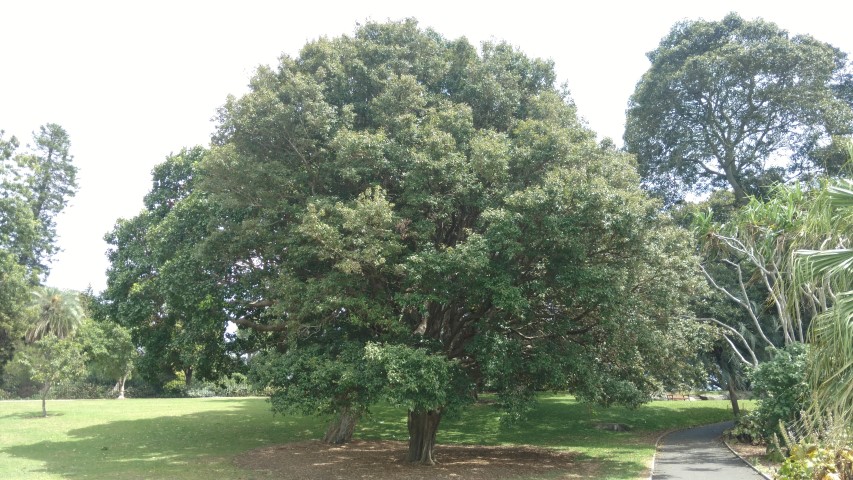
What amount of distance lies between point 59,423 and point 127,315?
33.6 feet

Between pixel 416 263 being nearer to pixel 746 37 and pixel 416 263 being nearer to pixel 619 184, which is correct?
pixel 619 184

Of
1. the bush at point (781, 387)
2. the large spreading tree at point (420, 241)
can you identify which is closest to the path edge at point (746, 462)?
the bush at point (781, 387)

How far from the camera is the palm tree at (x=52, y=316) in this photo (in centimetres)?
4516

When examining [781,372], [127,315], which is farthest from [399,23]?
[781,372]

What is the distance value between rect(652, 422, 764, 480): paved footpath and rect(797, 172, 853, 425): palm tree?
803 centimetres

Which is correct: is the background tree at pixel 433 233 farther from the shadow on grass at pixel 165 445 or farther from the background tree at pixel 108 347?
the background tree at pixel 108 347

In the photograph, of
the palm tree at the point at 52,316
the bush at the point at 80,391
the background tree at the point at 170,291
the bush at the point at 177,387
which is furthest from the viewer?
the palm tree at the point at 52,316

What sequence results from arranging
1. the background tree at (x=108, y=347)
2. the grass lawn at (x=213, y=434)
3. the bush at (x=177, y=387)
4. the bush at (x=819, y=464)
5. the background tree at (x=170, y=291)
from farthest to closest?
the bush at (x=177, y=387)
the background tree at (x=108, y=347)
the background tree at (x=170, y=291)
the grass lawn at (x=213, y=434)
the bush at (x=819, y=464)

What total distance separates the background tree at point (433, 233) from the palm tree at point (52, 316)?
3639 cm

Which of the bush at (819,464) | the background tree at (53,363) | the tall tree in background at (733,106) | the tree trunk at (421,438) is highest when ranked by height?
the tall tree in background at (733,106)

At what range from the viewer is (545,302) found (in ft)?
48.6

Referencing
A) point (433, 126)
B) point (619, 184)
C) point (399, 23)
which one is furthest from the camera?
point (399, 23)

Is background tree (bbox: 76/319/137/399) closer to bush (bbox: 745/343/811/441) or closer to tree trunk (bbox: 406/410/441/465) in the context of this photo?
tree trunk (bbox: 406/410/441/465)

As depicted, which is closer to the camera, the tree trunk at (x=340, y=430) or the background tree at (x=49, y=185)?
the tree trunk at (x=340, y=430)
